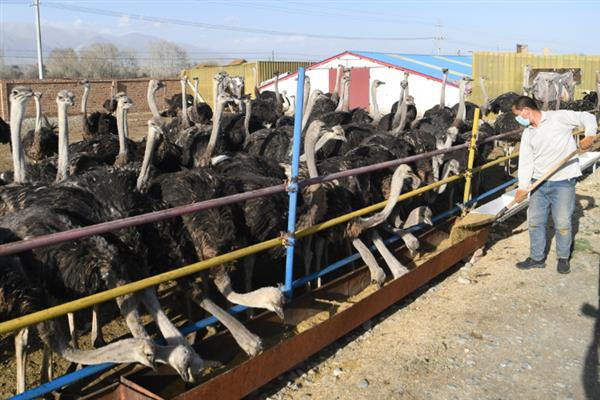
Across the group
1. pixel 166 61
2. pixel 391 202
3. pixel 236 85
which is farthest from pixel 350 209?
pixel 166 61

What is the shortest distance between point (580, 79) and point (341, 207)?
707 inches

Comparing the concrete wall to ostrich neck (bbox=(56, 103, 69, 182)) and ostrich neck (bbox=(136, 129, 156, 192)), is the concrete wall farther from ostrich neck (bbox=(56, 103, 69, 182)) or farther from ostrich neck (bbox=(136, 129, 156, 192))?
ostrich neck (bbox=(136, 129, 156, 192))

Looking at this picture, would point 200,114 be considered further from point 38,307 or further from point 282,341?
point 38,307

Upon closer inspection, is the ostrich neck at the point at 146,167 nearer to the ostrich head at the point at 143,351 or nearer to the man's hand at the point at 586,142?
the ostrich head at the point at 143,351

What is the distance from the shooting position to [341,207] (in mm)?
5508

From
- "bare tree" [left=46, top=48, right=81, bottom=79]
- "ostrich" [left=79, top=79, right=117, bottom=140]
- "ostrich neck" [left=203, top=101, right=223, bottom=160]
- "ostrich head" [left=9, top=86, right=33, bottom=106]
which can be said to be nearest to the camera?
"ostrich head" [left=9, top=86, right=33, bottom=106]

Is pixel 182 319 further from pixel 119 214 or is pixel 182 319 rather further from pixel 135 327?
pixel 135 327

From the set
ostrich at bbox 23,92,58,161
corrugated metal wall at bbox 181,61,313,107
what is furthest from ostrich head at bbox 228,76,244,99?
corrugated metal wall at bbox 181,61,313,107

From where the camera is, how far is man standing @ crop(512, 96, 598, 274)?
19.7 ft

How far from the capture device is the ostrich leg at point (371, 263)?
17.5 ft

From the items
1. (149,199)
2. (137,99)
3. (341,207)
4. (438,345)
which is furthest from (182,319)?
(137,99)

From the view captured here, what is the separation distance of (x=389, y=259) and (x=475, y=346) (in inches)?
45.2

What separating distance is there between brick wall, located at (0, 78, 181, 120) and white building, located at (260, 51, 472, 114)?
512 centimetres

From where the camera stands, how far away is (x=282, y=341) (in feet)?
13.5
